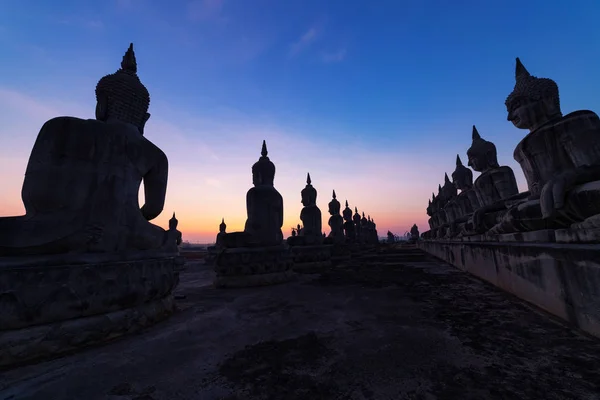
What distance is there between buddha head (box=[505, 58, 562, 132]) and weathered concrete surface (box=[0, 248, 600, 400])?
2.70 metres

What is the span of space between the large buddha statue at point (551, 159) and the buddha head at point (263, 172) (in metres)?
5.24

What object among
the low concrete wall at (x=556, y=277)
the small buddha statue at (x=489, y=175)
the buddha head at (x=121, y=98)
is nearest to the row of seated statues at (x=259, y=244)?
the buddha head at (x=121, y=98)

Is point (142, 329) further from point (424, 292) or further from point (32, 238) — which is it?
point (424, 292)

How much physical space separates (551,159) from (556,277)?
1.78 metres

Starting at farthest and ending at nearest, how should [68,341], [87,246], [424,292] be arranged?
[424,292] < [87,246] < [68,341]

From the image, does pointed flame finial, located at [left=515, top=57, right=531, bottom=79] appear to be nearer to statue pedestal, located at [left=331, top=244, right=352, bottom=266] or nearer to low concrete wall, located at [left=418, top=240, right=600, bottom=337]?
low concrete wall, located at [left=418, top=240, right=600, bottom=337]

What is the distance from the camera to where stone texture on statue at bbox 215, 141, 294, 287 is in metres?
5.82

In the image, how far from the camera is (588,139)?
9.91 ft

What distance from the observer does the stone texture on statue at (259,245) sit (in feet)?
19.1

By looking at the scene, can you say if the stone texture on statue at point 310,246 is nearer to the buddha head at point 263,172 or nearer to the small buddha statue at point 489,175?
the buddha head at point 263,172

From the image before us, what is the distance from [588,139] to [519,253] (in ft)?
5.21

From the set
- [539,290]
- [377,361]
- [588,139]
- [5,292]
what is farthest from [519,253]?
[5,292]

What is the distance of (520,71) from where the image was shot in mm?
4199

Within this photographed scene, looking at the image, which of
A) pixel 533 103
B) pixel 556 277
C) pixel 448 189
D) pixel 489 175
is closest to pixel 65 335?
pixel 556 277
